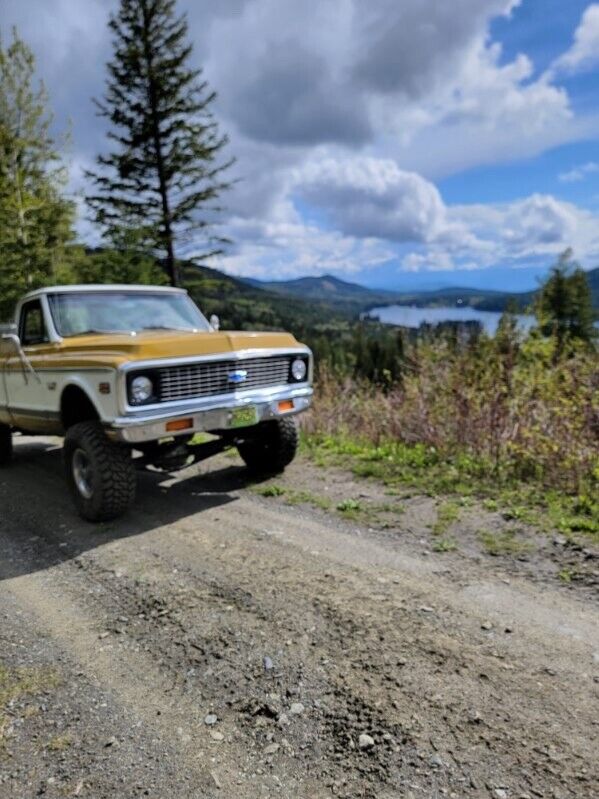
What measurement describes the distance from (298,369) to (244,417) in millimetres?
1015

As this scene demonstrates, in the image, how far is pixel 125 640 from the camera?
3047mm

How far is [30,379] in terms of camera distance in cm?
581

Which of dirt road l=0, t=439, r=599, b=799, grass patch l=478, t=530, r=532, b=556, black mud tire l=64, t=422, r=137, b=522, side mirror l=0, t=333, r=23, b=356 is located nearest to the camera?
dirt road l=0, t=439, r=599, b=799

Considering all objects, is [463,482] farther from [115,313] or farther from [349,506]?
[115,313]

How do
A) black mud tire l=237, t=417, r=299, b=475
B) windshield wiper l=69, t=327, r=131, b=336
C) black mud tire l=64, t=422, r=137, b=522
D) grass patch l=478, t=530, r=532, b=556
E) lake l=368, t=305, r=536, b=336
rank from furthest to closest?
lake l=368, t=305, r=536, b=336 < black mud tire l=237, t=417, r=299, b=475 < windshield wiper l=69, t=327, r=131, b=336 < black mud tire l=64, t=422, r=137, b=522 < grass patch l=478, t=530, r=532, b=556

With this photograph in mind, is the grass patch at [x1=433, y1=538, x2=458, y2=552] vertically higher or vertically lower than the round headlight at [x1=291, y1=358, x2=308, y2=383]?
lower

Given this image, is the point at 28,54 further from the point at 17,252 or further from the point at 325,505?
the point at 325,505

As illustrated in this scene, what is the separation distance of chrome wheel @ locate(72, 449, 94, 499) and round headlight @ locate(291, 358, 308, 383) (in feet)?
7.04

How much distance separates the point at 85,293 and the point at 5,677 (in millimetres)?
4202

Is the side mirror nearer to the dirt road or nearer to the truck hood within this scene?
the truck hood

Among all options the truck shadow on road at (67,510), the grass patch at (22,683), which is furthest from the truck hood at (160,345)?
the grass patch at (22,683)

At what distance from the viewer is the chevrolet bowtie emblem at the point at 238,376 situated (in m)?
4.94

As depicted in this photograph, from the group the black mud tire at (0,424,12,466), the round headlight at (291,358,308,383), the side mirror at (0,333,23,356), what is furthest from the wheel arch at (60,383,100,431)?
the black mud tire at (0,424,12,466)

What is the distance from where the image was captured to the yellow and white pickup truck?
4.52 meters
